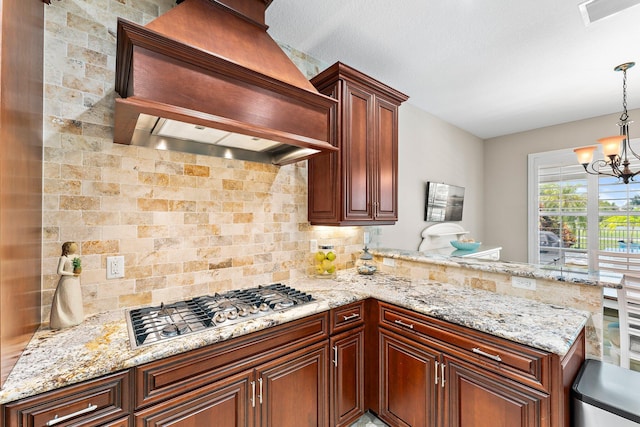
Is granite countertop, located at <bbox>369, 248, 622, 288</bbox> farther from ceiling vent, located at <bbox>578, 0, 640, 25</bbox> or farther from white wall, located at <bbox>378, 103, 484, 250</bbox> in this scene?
ceiling vent, located at <bbox>578, 0, 640, 25</bbox>

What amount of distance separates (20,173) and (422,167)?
3710mm

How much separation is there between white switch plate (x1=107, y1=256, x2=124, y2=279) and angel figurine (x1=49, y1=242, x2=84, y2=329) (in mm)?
187

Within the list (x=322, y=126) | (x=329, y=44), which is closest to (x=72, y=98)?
(x=322, y=126)

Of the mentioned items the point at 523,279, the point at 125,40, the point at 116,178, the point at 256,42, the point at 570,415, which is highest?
the point at 256,42

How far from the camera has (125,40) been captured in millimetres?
1109

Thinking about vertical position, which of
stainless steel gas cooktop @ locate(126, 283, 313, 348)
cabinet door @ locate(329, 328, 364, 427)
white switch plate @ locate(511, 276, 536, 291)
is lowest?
cabinet door @ locate(329, 328, 364, 427)

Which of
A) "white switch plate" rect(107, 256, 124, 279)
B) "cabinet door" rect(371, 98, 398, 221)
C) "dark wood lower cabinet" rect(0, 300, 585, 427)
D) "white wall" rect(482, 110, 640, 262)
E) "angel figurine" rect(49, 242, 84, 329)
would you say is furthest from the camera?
"white wall" rect(482, 110, 640, 262)

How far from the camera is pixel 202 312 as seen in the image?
4.97 feet

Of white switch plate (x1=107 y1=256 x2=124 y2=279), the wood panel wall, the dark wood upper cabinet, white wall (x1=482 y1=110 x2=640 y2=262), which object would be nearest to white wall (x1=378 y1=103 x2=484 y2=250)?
white wall (x1=482 y1=110 x2=640 y2=262)

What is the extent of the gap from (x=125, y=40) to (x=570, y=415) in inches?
100.0

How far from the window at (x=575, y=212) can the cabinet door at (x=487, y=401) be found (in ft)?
9.62

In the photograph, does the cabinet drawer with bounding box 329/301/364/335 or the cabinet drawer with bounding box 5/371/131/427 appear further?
the cabinet drawer with bounding box 329/301/364/335

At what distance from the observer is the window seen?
3725 millimetres

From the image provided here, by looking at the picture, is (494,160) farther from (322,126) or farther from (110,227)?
(110,227)
